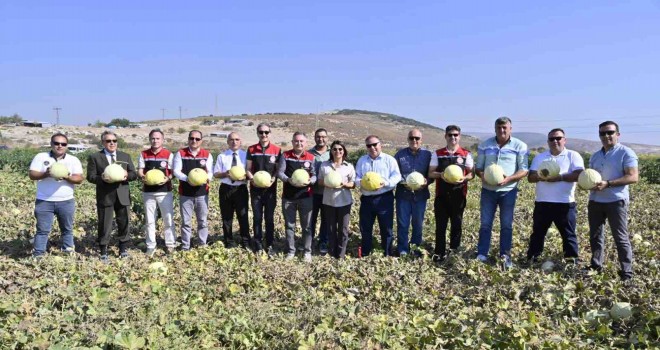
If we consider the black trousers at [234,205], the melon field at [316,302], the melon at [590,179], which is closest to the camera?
the melon field at [316,302]

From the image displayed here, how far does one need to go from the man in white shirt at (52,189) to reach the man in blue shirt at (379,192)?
14.5 ft

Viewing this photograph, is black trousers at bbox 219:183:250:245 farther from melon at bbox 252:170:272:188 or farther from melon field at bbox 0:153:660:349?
melon field at bbox 0:153:660:349

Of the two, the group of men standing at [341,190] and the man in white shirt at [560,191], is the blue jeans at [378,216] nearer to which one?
the group of men standing at [341,190]

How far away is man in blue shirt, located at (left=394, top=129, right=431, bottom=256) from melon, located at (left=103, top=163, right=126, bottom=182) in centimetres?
440

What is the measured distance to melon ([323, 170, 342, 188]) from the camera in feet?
25.5

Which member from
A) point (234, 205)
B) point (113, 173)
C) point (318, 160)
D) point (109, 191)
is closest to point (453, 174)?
point (318, 160)

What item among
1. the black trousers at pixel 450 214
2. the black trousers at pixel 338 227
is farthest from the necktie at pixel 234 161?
the black trousers at pixel 450 214

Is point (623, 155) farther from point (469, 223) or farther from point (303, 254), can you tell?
point (303, 254)

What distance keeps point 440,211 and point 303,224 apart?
2245 mm

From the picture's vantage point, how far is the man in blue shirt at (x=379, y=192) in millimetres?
7941

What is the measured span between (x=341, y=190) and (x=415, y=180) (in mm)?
1190

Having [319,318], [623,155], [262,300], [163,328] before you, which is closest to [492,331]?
[319,318]

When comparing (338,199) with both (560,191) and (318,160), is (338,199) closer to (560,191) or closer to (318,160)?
(318,160)

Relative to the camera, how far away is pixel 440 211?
26.2 feet
